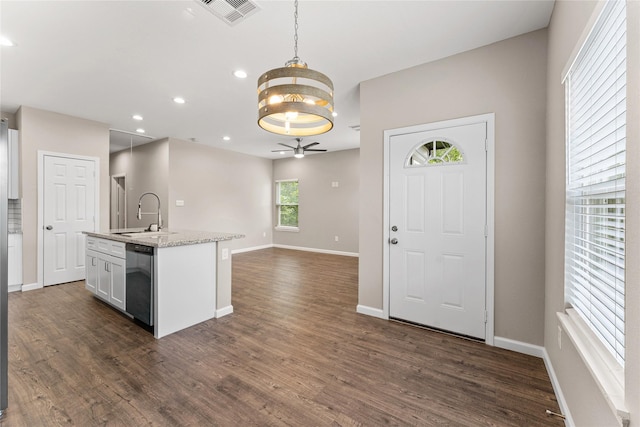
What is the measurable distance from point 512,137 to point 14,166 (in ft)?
20.5

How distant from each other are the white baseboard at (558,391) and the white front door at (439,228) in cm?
49

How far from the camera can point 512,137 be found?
2.48 metres

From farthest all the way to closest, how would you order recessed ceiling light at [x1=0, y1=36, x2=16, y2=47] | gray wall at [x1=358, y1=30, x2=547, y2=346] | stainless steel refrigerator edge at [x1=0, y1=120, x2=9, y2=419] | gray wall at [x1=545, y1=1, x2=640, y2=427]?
recessed ceiling light at [x1=0, y1=36, x2=16, y2=47]
gray wall at [x1=358, y1=30, x2=547, y2=346]
stainless steel refrigerator edge at [x1=0, y1=120, x2=9, y2=419]
gray wall at [x1=545, y1=1, x2=640, y2=427]

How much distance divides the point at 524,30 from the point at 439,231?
1.85 m

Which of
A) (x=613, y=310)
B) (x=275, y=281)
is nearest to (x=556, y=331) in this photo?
(x=613, y=310)

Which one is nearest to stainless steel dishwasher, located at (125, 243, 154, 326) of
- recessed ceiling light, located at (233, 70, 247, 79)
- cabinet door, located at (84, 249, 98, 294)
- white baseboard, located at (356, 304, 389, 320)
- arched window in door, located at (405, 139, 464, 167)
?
cabinet door, located at (84, 249, 98, 294)

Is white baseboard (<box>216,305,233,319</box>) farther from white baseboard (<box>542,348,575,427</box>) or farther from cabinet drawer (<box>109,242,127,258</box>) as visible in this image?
white baseboard (<box>542,348,575,427</box>)

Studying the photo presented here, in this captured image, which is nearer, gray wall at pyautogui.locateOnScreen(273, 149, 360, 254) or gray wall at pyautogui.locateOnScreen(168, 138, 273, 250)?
gray wall at pyautogui.locateOnScreen(168, 138, 273, 250)

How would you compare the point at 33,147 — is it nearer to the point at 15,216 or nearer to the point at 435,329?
the point at 15,216

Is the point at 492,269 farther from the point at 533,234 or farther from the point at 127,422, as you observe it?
the point at 127,422

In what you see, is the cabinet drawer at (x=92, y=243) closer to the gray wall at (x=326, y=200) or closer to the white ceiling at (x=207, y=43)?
the white ceiling at (x=207, y=43)

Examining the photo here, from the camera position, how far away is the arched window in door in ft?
9.09

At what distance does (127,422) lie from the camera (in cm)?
165

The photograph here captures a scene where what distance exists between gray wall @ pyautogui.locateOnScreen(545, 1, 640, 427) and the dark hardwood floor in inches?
13.3
